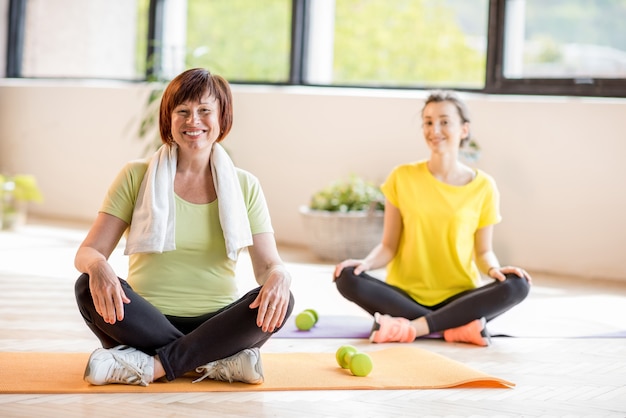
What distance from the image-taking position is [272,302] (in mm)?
2422

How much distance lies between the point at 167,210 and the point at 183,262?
5.8 inches

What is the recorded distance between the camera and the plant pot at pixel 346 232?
4.93m

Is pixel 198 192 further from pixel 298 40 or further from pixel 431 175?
pixel 298 40

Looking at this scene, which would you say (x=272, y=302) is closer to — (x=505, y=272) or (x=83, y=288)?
(x=83, y=288)

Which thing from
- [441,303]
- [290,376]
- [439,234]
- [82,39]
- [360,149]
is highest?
[82,39]

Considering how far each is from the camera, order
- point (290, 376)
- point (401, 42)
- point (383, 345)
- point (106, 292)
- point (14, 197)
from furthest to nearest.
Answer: point (14, 197) < point (401, 42) < point (383, 345) < point (290, 376) < point (106, 292)

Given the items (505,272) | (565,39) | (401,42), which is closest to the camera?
(505,272)

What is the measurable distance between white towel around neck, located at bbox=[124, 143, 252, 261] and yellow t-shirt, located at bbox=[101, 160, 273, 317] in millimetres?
32

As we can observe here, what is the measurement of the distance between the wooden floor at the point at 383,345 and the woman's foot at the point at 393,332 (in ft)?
0.12

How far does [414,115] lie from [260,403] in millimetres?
3068

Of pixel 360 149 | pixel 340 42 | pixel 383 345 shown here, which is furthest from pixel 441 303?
pixel 340 42

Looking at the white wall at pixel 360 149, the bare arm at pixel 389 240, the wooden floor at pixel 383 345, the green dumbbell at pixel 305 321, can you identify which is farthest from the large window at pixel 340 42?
the green dumbbell at pixel 305 321

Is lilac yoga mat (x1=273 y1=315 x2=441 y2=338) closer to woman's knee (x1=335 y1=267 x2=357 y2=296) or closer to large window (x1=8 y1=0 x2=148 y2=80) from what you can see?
woman's knee (x1=335 y1=267 x2=357 y2=296)

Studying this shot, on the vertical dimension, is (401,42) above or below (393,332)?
above
